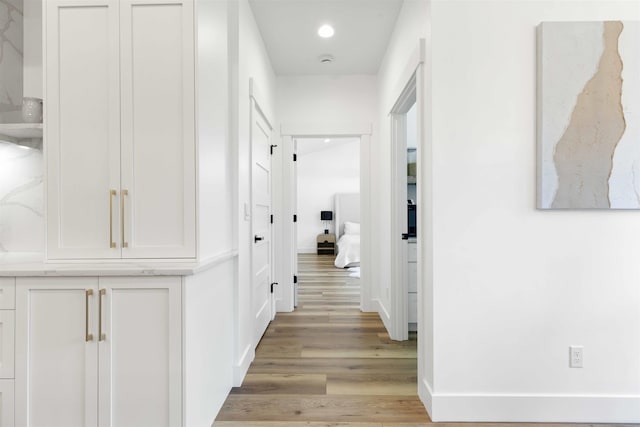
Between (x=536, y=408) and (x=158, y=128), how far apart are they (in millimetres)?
2364

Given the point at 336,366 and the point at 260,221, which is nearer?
the point at 336,366

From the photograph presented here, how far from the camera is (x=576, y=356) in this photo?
5.61 feet

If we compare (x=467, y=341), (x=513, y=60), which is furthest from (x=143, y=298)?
(x=513, y=60)

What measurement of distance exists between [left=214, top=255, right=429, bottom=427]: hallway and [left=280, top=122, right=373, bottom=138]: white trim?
77.4 inches

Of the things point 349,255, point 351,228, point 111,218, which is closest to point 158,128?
point 111,218

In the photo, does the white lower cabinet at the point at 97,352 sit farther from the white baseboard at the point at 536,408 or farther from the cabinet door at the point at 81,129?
the white baseboard at the point at 536,408

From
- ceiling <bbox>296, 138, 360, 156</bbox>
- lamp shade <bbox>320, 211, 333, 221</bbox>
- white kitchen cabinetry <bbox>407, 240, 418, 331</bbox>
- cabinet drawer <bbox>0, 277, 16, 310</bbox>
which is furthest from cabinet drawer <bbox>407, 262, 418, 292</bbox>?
lamp shade <bbox>320, 211, 333, 221</bbox>

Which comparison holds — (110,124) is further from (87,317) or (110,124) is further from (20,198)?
(20,198)

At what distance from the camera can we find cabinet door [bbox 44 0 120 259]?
4.83ft

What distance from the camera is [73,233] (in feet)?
4.84

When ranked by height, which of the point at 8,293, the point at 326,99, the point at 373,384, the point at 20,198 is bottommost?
the point at 373,384

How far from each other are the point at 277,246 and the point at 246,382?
160cm

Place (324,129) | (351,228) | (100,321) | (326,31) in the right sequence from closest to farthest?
(100,321) < (326,31) < (324,129) < (351,228)

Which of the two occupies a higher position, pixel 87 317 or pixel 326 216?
pixel 326 216
